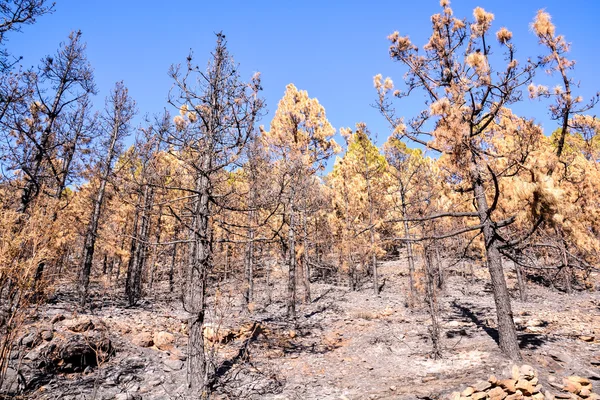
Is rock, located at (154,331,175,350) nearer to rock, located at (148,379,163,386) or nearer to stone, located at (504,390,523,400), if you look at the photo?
rock, located at (148,379,163,386)

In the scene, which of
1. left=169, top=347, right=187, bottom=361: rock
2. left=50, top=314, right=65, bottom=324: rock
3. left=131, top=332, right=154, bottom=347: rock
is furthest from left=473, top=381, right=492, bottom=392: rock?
left=50, top=314, right=65, bottom=324: rock

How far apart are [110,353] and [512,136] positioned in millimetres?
10148

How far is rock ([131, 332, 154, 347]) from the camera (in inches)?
297

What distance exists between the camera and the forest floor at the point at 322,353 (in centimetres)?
556

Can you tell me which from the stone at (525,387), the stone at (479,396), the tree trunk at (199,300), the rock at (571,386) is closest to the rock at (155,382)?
the tree trunk at (199,300)

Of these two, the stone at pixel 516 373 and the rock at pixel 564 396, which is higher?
the stone at pixel 516 373

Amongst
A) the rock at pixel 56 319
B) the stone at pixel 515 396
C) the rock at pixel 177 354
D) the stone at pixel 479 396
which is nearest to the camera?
the stone at pixel 515 396

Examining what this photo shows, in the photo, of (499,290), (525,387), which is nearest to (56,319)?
(525,387)

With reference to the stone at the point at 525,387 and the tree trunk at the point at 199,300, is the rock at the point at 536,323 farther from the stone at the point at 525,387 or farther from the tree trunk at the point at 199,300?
the tree trunk at the point at 199,300

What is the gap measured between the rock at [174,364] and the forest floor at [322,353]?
4 cm

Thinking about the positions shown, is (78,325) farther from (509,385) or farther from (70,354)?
(509,385)

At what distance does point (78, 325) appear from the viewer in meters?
7.09

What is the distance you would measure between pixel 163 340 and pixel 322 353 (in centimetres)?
418

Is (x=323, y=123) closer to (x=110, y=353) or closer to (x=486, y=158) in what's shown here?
(x=486, y=158)
